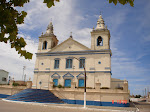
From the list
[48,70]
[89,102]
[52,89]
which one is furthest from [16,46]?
[48,70]

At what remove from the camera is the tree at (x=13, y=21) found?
3451 mm

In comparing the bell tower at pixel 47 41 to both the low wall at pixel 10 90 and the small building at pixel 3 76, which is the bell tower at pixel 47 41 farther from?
the small building at pixel 3 76

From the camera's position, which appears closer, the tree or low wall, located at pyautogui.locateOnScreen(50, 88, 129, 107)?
the tree

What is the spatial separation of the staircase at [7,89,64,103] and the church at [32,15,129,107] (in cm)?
153

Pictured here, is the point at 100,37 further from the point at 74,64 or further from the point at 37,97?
the point at 37,97

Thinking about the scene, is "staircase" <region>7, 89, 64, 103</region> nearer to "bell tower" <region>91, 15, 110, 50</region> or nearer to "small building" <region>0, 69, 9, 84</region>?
"bell tower" <region>91, 15, 110, 50</region>

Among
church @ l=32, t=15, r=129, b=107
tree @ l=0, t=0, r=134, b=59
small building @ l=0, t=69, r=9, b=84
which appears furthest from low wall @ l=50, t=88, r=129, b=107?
small building @ l=0, t=69, r=9, b=84

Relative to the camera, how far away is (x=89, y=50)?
3003 cm

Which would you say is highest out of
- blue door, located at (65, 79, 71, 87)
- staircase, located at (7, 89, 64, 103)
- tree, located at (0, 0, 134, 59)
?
tree, located at (0, 0, 134, 59)

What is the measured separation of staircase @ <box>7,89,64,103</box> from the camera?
917 inches

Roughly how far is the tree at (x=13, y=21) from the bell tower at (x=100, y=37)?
26.4 metres

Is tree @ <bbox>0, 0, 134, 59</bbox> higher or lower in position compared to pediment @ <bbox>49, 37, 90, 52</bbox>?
lower

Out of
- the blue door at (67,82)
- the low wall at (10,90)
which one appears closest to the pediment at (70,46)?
the blue door at (67,82)

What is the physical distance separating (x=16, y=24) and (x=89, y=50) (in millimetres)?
26605
